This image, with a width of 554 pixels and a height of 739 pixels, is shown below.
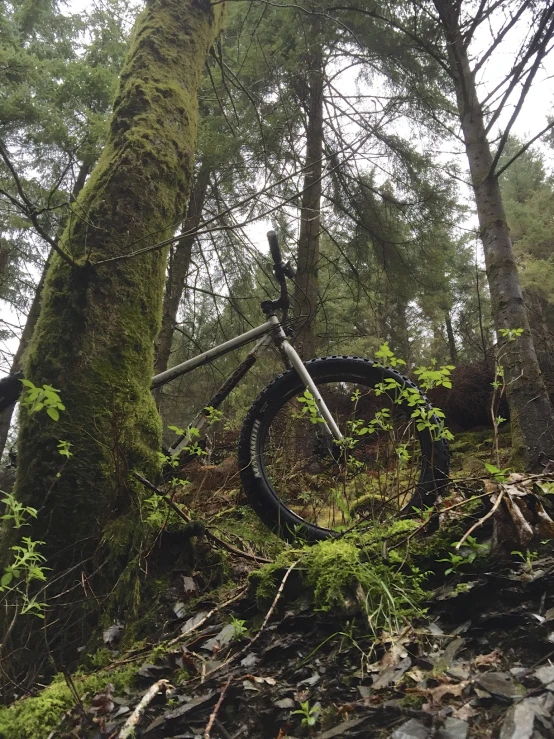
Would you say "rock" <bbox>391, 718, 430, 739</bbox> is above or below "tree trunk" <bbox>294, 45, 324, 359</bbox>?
below

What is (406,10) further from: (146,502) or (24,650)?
(24,650)

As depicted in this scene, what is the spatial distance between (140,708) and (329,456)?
196cm

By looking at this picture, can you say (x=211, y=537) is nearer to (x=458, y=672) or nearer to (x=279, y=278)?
(x=458, y=672)

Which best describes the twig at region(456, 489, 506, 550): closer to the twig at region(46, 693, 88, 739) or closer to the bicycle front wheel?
the bicycle front wheel

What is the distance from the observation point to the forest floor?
0.90 m

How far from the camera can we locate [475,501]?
156 centimetres

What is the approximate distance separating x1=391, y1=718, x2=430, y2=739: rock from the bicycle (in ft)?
3.02

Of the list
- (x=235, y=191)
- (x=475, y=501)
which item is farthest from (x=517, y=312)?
(x=235, y=191)

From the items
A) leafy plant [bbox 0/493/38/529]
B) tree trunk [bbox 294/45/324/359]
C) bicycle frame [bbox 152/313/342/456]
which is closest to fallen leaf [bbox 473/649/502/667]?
leafy plant [bbox 0/493/38/529]

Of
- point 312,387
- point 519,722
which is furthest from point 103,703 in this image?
point 312,387

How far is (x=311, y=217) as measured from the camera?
648 centimetres

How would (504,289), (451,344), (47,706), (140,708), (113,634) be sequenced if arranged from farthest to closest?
(451,344), (504,289), (113,634), (47,706), (140,708)

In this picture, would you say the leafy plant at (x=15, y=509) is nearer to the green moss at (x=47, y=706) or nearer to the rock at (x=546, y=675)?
the green moss at (x=47, y=706)

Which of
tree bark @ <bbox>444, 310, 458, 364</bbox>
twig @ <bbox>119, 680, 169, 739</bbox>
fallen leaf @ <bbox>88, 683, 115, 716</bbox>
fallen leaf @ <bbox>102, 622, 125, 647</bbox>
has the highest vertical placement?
tree bark @ <bbox>444, 310, 458, 364</bbox>
